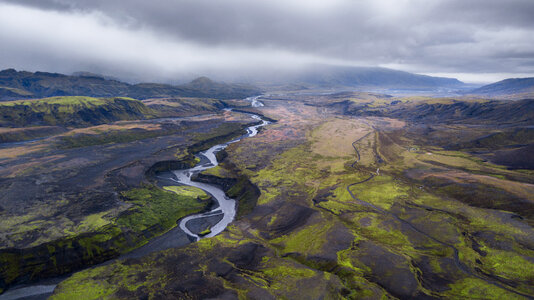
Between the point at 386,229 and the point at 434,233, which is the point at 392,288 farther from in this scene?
the point at 434,233

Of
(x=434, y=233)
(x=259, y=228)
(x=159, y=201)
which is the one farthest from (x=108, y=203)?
(x=434, y=233)

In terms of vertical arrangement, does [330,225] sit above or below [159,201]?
above

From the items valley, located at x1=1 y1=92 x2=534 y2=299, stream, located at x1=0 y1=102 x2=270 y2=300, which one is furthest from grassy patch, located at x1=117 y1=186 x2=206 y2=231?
stream, located at x1=0 y1=102 x2=270 y2=300

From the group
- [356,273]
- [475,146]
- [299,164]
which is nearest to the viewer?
[356,273]

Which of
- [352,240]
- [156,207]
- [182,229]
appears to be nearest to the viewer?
[352,240]

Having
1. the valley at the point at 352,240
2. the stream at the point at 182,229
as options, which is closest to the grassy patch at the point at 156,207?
the valley at the point at 352,240

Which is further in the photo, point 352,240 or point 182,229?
point 182,229

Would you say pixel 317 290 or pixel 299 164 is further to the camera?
pixel 299 164

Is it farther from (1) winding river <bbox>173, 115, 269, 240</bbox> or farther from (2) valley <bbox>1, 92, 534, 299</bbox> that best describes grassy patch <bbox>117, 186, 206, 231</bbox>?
(1) winding river <bbox>173, 115, 269, 240</bbox>

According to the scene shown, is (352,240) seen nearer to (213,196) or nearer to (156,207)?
(213,196)

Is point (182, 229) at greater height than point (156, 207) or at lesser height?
lesser

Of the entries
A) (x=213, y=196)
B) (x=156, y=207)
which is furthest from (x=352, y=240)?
(x=156, y=207)
